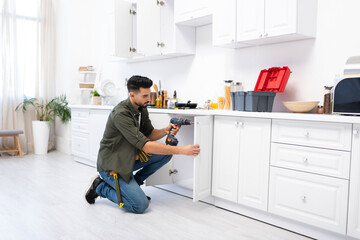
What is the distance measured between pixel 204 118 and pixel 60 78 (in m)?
4.00

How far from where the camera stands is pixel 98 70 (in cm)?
528

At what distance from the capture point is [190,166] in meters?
3.43

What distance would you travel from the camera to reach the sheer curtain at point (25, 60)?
5348 mm

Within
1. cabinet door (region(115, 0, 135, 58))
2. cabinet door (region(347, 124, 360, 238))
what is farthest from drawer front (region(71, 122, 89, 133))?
cabinet door (region(347, 124, 360, 238))

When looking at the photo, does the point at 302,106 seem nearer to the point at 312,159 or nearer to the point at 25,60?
the point at 312,159

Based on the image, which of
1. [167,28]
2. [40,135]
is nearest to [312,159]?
[167,28]

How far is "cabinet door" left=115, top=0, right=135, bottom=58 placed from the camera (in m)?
4.21

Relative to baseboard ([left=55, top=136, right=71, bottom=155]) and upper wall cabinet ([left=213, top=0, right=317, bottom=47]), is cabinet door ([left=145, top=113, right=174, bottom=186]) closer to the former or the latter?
upper wall cabinet ([left=213, top=0, right=317, bottom=47])

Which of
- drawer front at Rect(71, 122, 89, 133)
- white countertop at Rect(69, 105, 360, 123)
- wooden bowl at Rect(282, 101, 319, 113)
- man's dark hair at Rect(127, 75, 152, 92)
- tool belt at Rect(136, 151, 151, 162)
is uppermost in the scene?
man's dark hair at Rect(127, 75, 152, 92)


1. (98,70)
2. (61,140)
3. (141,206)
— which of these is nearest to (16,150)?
(61,140)

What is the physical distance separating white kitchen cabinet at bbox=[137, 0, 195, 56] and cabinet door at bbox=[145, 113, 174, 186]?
33.6 inches

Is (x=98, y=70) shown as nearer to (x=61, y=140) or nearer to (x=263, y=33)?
(x=61, y=140)

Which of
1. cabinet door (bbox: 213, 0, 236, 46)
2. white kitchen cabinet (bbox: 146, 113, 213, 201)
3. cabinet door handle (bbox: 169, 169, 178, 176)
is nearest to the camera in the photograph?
white kitchen cabinet (bbox: 146, 113, 213, 201)

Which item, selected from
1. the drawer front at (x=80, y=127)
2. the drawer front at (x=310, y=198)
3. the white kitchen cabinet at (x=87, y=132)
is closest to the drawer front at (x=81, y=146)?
the white kitchen cabinet at (x=87, y=132)
